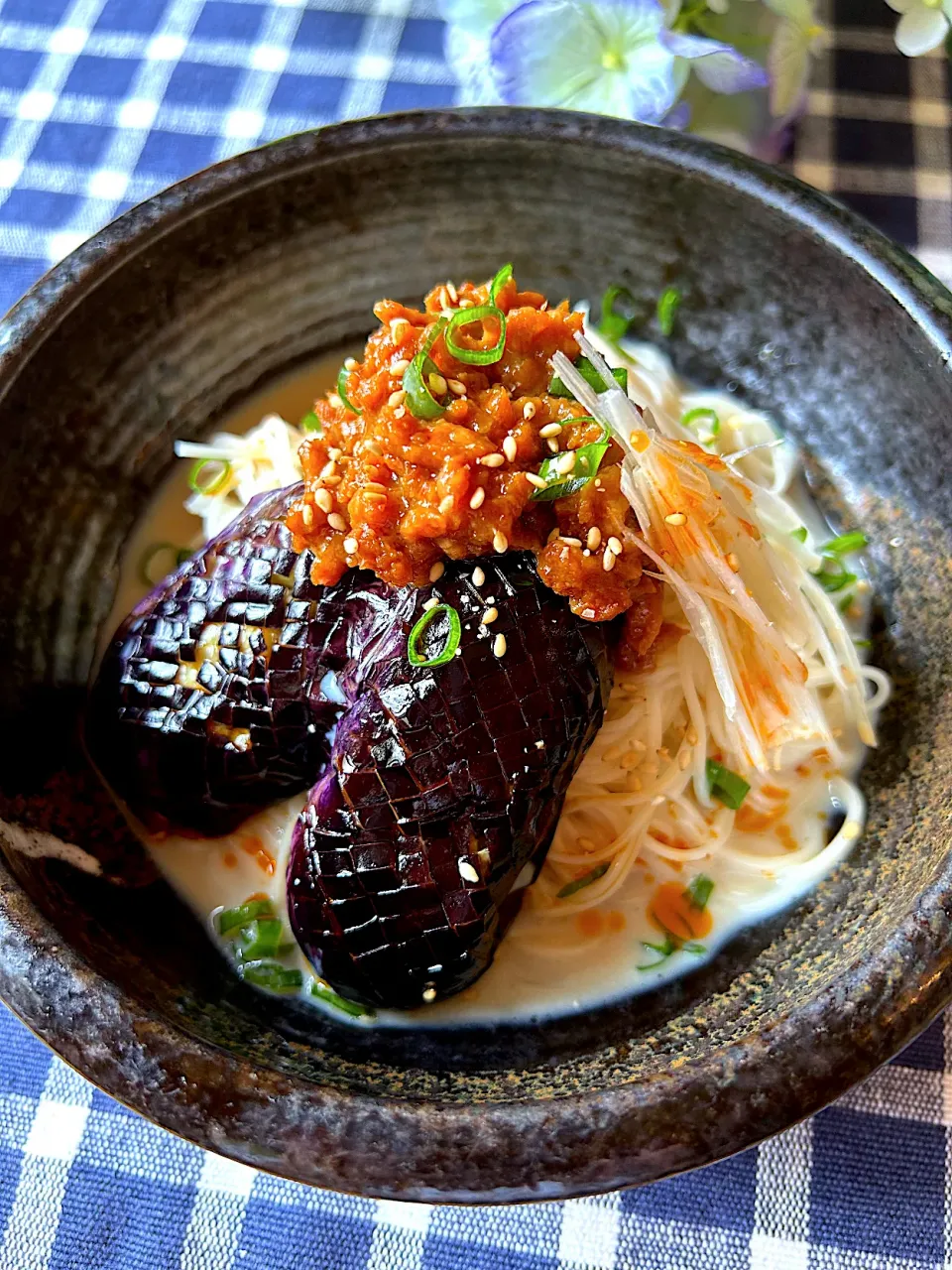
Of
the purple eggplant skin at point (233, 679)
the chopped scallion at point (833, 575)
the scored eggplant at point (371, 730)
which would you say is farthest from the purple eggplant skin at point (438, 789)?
the chopped scallion at point (833, 575)

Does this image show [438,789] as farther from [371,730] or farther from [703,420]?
[703,420]

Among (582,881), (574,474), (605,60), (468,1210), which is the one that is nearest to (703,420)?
(574,474)

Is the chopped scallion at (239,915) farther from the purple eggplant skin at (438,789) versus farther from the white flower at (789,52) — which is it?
the white flower at (789,52)

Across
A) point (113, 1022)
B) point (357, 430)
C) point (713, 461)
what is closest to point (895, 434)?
point (713, 461)

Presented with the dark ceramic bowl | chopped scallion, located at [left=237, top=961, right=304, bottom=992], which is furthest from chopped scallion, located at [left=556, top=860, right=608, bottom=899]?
chopped scallion, located at [left=237, top=961, right=304, bottom=992]

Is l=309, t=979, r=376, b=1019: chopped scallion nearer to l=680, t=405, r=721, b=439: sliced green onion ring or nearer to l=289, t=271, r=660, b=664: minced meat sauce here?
l=289, t=271, r=660, b=664: minced meat sauce

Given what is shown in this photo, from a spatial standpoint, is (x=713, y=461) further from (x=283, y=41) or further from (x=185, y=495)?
(x=283, y=41)

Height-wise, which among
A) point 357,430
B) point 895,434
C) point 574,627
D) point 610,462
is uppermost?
point 895,434
